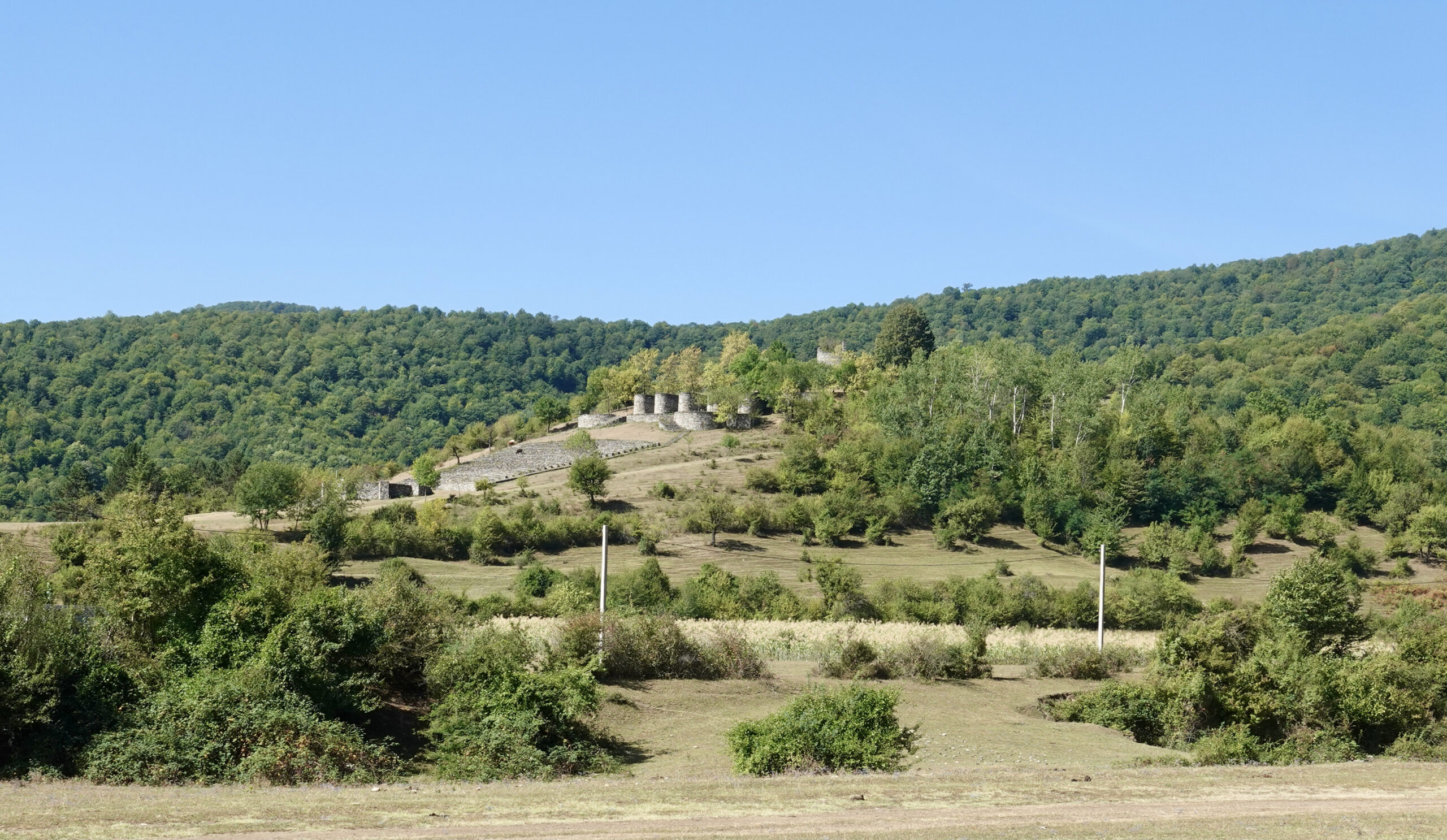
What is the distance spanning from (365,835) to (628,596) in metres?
32.8

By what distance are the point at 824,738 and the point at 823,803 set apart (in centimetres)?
423

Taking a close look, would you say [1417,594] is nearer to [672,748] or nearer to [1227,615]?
[1227,615]

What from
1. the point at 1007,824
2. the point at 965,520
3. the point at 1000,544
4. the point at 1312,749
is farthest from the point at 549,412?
the point at 1007,824

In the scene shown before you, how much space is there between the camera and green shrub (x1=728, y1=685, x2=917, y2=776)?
22.8 metres

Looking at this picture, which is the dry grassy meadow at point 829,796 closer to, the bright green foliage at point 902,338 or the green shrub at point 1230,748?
the green shrub at point 1230,748

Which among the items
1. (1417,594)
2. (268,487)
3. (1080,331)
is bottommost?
(1417,594)

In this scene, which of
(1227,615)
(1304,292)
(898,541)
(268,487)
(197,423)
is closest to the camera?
(1227,615)

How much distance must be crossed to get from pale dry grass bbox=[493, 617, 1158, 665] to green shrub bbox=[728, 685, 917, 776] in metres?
9.07

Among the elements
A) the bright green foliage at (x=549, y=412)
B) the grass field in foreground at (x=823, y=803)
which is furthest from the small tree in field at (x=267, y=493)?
the grass field in foreground at (x=823, y=803)

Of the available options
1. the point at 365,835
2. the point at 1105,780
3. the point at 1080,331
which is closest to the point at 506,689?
the point at 365,835

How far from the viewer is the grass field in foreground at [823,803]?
54.7ft

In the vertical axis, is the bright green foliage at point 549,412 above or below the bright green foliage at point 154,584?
above

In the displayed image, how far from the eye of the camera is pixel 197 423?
12231 centimetres

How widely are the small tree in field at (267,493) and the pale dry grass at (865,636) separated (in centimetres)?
2450
